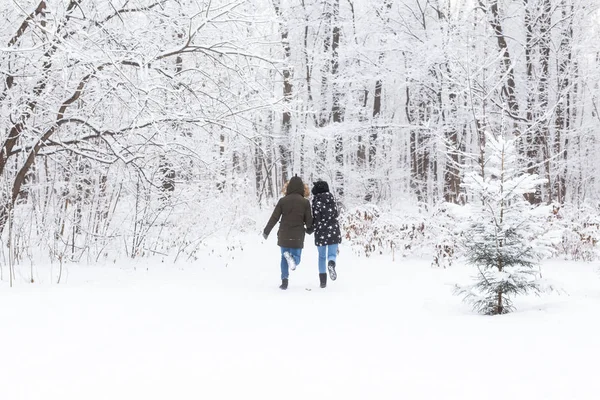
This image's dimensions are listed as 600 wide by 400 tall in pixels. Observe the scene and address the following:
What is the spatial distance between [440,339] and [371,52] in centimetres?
→ 1407

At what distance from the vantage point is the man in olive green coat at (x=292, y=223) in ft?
23.8

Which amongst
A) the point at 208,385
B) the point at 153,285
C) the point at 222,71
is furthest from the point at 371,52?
the point at 208,385

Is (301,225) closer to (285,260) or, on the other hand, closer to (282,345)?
(285,260)

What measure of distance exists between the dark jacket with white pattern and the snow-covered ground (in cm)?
111

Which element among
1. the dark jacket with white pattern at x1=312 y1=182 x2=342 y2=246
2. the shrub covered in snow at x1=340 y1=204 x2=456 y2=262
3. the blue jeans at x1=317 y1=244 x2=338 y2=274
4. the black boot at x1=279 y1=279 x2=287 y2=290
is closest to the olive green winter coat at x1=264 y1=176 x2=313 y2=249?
the dark jacket with white pattern at x1=312 y1=182 x2=342 y2=246

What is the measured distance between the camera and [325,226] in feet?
24.8

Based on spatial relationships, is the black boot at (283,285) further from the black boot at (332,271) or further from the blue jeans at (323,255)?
the black boot at (332,271)

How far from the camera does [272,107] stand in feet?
20.9

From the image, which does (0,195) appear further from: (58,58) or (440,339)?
(440,339)

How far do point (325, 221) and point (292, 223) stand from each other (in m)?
0.57

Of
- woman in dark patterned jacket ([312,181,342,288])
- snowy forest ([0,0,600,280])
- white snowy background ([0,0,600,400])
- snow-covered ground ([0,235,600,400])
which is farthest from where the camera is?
woman in dark patterned jacket ([312,181,342,288])

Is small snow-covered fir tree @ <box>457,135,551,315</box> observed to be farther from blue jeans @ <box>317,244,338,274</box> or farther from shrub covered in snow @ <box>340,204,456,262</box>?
shrub covered in snow @ <box>340,204,456,262</box>

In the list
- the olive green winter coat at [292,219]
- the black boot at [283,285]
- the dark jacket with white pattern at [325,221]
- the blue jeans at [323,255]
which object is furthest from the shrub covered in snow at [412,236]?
the black boot at [283,285]

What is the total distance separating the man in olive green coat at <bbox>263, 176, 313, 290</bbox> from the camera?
23.8 ft
